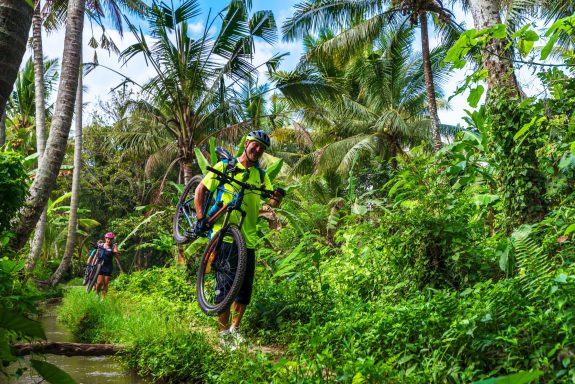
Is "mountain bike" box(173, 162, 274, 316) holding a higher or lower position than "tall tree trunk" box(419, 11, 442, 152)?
lower

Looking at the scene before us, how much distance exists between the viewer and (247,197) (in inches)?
195

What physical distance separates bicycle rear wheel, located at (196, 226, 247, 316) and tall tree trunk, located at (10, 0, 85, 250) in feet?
6.74

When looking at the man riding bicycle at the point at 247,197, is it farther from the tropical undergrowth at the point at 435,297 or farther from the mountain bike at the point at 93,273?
the mountain bike at the point at 93,273

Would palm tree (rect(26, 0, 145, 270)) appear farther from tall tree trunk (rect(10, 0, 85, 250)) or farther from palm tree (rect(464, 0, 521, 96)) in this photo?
palm tree (rect(464, 0, 521, 96))

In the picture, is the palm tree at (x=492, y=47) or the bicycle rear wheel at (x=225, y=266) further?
the palm tree at (x=492, y=47)

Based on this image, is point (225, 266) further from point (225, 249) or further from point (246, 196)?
point (246, 196)

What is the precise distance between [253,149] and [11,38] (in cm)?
320

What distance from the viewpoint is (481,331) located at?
3092 mm

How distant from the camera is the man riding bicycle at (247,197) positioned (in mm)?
4703

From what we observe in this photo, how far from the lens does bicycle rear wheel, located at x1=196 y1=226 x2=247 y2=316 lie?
4.50 meters

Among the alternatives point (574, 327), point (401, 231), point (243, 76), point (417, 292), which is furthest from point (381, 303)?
point (243, 76)

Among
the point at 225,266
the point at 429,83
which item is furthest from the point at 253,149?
the point at 429,83

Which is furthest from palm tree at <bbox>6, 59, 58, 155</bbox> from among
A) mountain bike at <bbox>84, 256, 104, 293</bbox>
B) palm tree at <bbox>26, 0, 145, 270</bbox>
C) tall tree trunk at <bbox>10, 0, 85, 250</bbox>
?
tall tree trunk at <bbox>10, 0, 85, 250</bbox>

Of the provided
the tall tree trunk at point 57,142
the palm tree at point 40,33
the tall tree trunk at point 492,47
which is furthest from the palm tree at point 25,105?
the tall tree trunk at point 492,47
